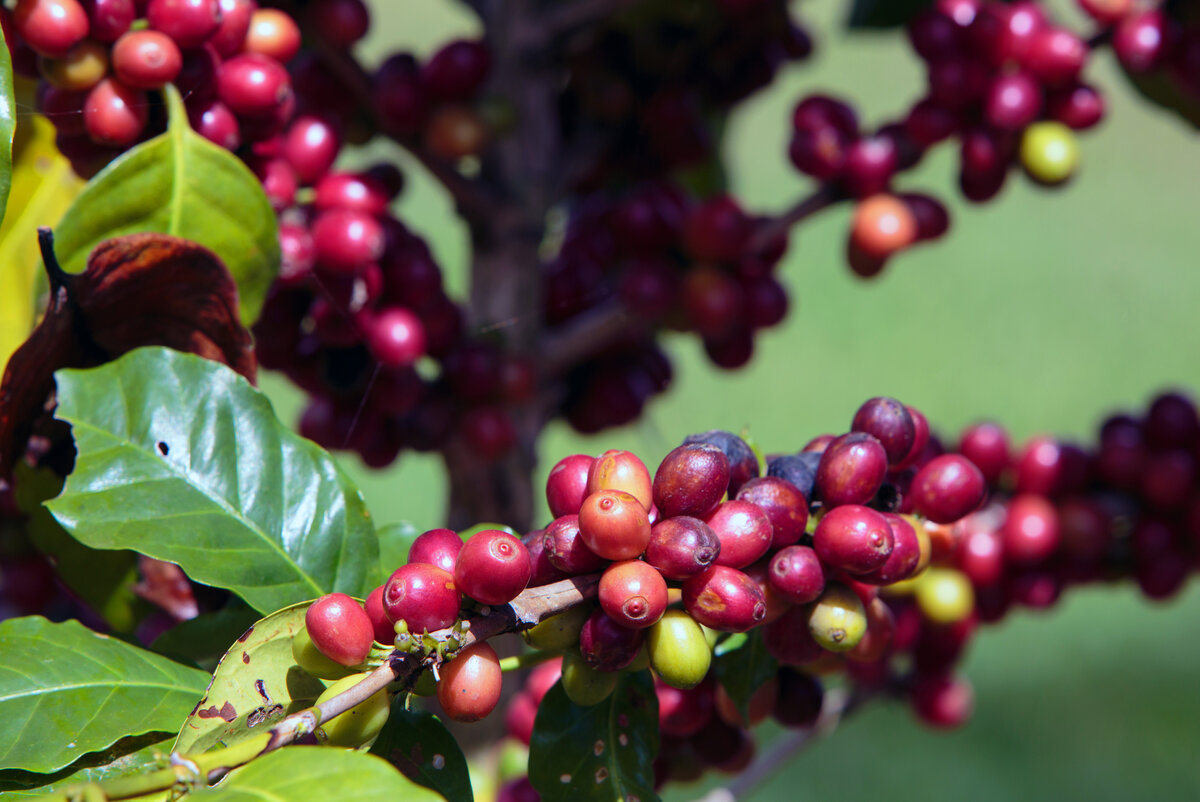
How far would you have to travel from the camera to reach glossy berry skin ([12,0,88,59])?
590 mm

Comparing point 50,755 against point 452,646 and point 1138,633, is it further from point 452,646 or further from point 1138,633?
point 1138,633

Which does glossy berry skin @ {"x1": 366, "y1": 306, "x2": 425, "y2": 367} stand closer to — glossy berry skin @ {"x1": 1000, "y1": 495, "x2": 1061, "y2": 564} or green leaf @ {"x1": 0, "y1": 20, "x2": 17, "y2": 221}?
green leaf @ {"x1": 0, "y1": 20, "x2": 17, "y2": 221}

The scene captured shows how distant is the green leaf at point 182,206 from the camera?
0.59 meters

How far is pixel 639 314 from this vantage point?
3.04ft

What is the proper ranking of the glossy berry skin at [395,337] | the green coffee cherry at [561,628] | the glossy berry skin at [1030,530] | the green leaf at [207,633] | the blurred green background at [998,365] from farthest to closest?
the blurred green background at [998,365] → the glossy berry skin at [1030,530] → the glossy berry skin at [395,337] → the green leaf at [207,633] → the green coffee cherry at [561,628]

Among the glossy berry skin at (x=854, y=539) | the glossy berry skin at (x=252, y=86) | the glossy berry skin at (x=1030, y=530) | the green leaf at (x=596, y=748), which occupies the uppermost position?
the glossy berry skin at (x=252, y=86)

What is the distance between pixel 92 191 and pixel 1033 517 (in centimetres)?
78

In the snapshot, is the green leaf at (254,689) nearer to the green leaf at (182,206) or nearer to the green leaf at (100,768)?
the green leaf at (100,768)

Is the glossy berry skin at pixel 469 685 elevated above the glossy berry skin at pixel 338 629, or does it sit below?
below

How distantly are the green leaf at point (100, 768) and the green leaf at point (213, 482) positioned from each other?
76 mm

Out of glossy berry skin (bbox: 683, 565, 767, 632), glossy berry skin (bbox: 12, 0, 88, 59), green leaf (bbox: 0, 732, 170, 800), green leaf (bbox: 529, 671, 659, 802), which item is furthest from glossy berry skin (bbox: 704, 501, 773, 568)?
glossy berry skin (bbox: 12, 0, 88, 59)

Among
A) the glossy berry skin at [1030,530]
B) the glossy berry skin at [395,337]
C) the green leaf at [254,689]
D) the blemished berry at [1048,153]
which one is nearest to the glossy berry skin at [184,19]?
the glossy berry skin at [395,337]

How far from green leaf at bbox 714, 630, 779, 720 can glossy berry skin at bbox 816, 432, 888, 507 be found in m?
→ 0.11

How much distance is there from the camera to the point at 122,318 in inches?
22.8
